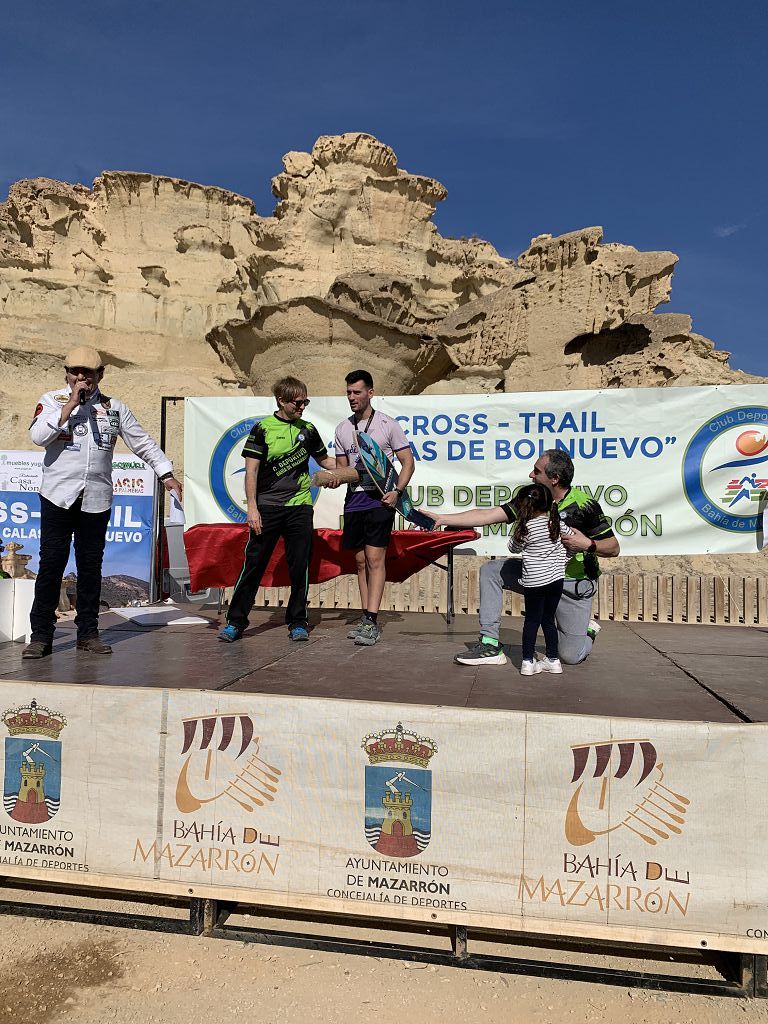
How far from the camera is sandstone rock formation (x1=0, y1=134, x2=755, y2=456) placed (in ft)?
87.2

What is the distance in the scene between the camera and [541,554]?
3.91 meters

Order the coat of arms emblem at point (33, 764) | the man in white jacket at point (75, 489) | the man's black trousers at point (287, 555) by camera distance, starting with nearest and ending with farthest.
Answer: the coat of arms emblem at point (33, 764) < the man in white jacket at point (75, 489) < the man's black trousers at point (287, 555)

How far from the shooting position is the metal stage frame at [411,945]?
2445mm

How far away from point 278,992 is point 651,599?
5137 mm

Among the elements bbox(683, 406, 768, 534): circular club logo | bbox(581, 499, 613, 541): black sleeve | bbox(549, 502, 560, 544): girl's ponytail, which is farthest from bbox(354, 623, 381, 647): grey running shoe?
bbox(683, 406, 768, 534): circular club logo

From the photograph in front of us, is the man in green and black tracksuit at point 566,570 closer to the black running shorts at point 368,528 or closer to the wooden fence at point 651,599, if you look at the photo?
the black running shorts at point 368,528

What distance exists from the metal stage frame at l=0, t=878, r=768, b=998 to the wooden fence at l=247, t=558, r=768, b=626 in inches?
157

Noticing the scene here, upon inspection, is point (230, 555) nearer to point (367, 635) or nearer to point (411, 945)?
point (367, 635)

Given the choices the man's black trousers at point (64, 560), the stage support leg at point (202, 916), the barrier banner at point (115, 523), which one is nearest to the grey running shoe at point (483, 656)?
the stage support leg at point (202, 916)

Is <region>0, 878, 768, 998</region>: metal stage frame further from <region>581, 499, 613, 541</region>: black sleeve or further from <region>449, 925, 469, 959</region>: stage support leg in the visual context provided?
<region>581, 499, 613, 541</region>: black sleeve

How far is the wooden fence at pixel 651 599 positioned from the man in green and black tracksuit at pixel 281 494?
2.37m

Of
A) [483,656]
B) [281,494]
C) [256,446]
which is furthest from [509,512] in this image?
[256,446]

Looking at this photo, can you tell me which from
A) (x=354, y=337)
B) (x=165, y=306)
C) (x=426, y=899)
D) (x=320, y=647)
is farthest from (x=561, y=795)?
(x=165, y=306)

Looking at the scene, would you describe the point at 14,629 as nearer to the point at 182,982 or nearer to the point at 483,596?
the point at 182,982
